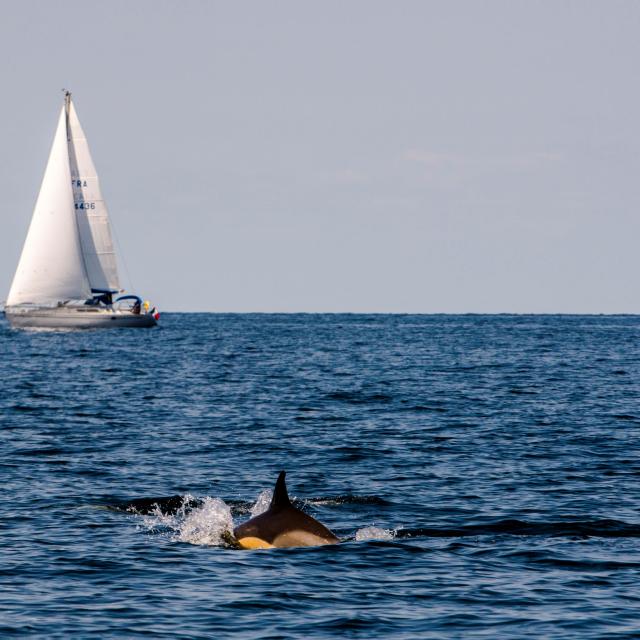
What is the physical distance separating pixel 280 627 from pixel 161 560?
3.97 m

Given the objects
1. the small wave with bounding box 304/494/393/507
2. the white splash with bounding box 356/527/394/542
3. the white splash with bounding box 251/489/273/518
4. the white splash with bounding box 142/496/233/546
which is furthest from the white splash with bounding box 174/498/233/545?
the small wave with bounding box 304/494/393/507

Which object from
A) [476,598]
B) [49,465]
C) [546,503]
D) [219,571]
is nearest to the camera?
[476,598]

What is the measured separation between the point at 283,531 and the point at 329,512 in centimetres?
353

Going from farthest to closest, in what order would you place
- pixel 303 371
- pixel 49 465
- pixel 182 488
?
pixel 303 371 < pixel 49 465 < pixel 182 488

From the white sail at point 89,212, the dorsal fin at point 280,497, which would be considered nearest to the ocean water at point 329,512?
the dorsal fin at point 280,497

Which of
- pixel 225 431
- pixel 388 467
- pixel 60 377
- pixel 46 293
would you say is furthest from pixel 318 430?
pixel 46 293

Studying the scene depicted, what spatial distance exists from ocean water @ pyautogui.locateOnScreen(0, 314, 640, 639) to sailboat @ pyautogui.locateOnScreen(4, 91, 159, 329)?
179ft

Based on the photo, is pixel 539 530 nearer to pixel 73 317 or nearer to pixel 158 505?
pixel 158 505

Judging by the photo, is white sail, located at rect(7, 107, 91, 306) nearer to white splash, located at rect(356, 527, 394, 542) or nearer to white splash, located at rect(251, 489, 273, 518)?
white splash, located at rect(251, 489, 273, 518)

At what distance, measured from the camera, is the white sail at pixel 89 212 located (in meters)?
103

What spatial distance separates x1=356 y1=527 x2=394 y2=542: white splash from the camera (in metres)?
18.8

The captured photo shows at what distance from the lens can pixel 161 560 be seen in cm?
1730

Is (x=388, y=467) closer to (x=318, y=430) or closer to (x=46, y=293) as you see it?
(x=318, y=430)

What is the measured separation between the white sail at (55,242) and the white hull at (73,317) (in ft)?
3.85
